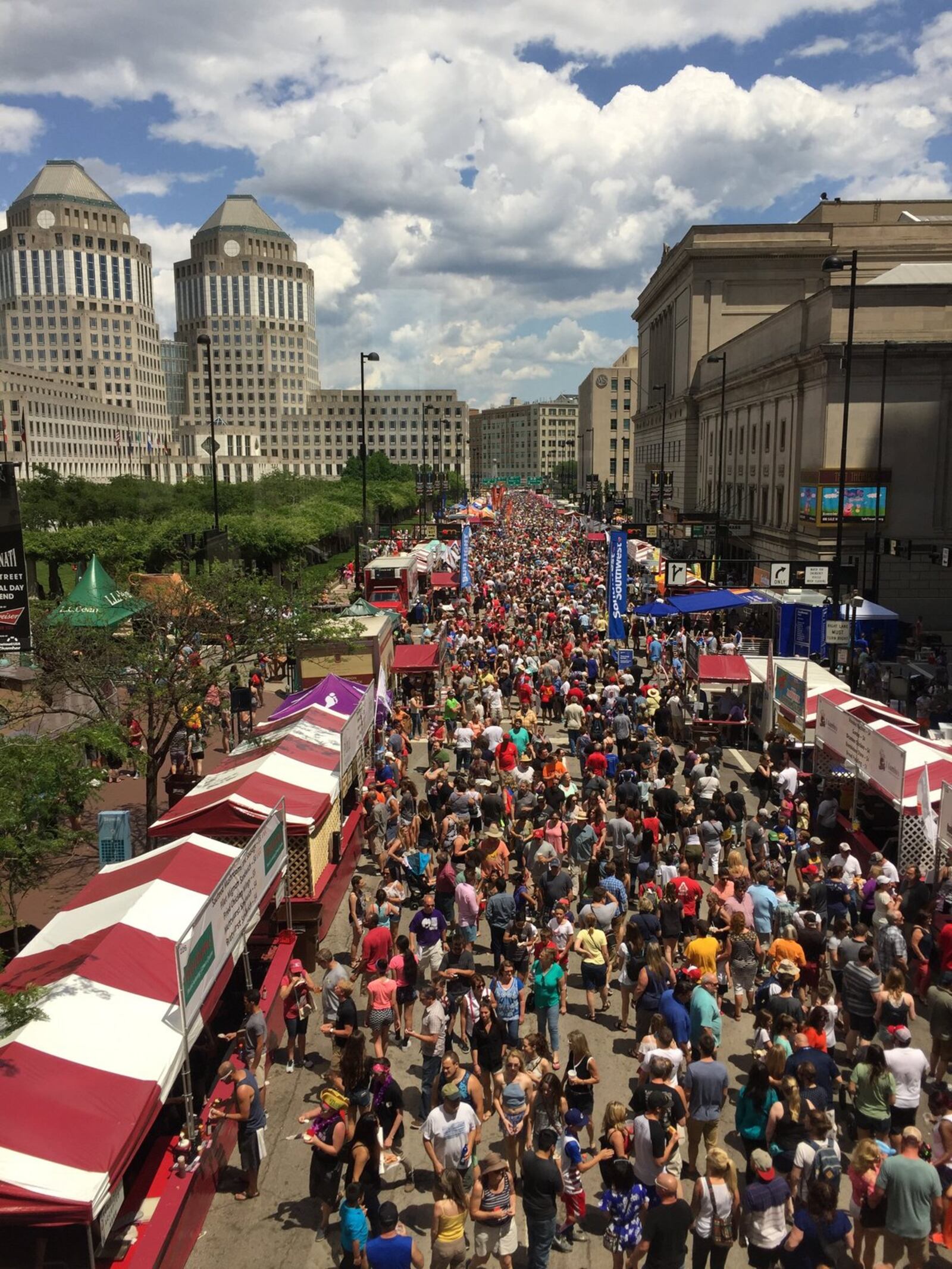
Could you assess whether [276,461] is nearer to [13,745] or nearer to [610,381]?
[610,381]

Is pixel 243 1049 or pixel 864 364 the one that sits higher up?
pixel 864 364

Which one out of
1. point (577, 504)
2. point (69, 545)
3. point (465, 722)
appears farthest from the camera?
point (577, 504)

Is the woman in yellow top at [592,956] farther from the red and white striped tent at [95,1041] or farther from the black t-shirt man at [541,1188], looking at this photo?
the black t-shirt man at [541,1188]

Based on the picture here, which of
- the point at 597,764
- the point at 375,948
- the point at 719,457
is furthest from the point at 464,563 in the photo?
the point at 375,948

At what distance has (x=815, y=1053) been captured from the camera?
840 centimetres

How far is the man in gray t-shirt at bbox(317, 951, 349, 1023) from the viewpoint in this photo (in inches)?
399

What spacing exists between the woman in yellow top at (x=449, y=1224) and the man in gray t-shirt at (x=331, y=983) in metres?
3.31

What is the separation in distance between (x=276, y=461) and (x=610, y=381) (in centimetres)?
7082

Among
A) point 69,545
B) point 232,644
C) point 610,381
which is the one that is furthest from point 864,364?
point 610,381

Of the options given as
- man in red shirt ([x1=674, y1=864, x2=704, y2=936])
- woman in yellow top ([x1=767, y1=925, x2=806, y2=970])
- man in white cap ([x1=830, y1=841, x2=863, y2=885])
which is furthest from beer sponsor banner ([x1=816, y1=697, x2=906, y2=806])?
woman in yellow top ([x1=767, y1=925, x2=806, y2=970])

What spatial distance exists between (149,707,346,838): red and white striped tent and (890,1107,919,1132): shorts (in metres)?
7.30

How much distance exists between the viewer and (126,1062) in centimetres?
771

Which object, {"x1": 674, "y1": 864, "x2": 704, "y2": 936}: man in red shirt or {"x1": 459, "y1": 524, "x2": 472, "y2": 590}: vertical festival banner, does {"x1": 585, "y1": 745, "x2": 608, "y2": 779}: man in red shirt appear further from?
{"x1": 459, "y1": 524, "x2": 472, "y2": 590}: vertical festival banner

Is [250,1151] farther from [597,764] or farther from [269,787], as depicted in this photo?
[597,764]
